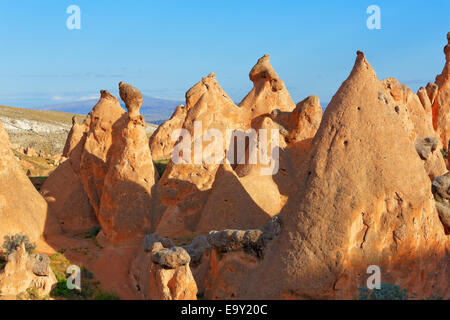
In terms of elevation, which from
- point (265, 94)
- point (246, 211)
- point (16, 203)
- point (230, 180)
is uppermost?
point (265, 94)

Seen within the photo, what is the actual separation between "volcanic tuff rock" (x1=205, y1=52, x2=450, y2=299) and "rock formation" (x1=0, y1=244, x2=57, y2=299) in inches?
223

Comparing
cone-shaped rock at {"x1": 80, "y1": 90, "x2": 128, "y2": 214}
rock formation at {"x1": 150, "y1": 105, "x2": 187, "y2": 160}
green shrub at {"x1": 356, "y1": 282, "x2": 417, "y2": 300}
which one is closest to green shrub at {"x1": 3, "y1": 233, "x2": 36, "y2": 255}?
cone-shaped rock at {"x1": 80, "y1": 90, "x2": 128, "y2": 214}

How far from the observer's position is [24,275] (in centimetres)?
1280

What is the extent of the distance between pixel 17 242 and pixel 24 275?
3.24 metres

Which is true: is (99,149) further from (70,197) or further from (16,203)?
(16,203)

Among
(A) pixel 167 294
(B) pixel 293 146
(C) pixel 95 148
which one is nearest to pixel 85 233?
(C) pixel 95 148

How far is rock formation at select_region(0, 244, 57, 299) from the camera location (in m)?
12.6

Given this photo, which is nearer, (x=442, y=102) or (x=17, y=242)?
(x=17, y=242)

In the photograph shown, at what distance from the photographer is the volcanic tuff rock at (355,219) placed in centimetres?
1097

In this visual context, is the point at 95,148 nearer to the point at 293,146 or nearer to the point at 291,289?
the point at 293,146

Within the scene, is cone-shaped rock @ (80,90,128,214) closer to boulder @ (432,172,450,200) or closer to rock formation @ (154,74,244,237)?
rock formation @ (154,74,244,237)

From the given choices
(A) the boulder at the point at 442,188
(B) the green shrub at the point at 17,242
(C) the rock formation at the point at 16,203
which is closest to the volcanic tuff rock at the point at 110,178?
(C) the rock formation at the point at 16,203

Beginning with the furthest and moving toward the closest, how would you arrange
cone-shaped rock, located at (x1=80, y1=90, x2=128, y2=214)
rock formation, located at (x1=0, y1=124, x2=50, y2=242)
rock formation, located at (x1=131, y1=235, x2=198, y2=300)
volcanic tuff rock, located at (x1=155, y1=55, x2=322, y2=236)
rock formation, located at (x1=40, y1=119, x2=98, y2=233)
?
cone-shaped rock, located at (x1=80, y1=90, x2=128, y2=214) → rock formation, located at (x1=40, y1=119, x2=98, y2=233) → volcanic tuff rock, located at (x1=155, y1=55, x2=322, y2=236) → rock formation, located at (x1=0, y1=124, x2=50, y2=242) → rock formation, located at (x1=131, y1=235, x2=198, y2=300)

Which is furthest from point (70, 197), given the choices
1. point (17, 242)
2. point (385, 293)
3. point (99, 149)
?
point (385, 293)
